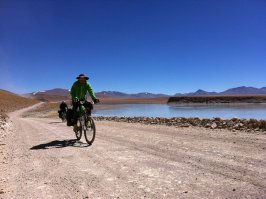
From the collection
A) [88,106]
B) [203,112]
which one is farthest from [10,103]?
[88,106]

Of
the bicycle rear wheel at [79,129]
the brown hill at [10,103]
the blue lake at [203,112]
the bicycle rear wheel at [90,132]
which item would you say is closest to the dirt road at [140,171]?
the bicycle rear wheel at [90,132]

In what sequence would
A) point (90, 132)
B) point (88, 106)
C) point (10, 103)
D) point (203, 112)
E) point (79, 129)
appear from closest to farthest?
1. point (90, 132)
2. point (88, 106)
3. point (79, 129)
4. point (203, 112)
5. point (10, 103)

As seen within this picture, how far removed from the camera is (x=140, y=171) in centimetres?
696

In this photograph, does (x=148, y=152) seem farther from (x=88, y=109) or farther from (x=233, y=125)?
(x=233, y=125)

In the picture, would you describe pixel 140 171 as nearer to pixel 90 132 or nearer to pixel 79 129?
pixel 90 132

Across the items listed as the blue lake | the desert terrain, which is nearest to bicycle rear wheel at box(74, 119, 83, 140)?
the desert terrain

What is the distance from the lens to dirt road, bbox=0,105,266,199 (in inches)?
223

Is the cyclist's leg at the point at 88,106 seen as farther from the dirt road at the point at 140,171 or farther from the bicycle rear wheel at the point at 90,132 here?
the dirt road at the point at 140,171

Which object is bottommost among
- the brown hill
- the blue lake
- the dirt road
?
the dirt road

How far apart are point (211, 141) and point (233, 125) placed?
5573 millimetres

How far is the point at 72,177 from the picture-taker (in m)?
6.76

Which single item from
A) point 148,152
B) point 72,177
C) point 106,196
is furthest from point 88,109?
point 106,196

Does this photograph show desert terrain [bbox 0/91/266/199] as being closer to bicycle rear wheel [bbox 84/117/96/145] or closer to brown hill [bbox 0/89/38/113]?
bicycle rear wheel [bbox 84/117/96/145]

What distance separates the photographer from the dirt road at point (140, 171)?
5.67 meters
